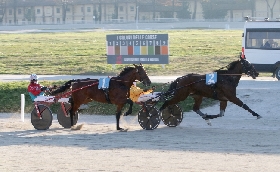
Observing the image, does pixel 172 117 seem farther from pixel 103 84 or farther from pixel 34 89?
pixel 34 89

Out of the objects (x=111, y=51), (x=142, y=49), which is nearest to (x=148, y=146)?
(x=142, y=49)

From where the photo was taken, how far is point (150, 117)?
16.2 metres

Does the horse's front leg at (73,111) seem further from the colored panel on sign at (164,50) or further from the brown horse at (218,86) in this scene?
the colored panel on sign at (164,50)

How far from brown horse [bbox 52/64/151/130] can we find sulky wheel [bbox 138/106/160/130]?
→ 19.6 inches

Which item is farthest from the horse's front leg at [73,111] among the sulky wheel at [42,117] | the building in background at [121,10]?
the building in background at [121,10]

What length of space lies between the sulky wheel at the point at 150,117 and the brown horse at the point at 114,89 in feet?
1.64

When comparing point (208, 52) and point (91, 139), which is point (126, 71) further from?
point (208, 52)

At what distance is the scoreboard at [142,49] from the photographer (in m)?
28.0

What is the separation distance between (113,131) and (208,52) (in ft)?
71.1

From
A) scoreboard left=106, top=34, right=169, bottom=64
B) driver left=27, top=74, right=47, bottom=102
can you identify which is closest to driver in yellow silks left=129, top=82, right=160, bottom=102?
driver left=27, top=74, right=47, bottom=102

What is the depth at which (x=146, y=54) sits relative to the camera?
28.0 m

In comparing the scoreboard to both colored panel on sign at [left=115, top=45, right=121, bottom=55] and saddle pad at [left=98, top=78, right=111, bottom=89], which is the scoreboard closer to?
colored panel on sign at [left=115, top=45, right=121, bottom=55]

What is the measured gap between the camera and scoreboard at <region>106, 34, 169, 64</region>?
27969 millimetres

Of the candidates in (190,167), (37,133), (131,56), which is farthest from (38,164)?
(131,56)
